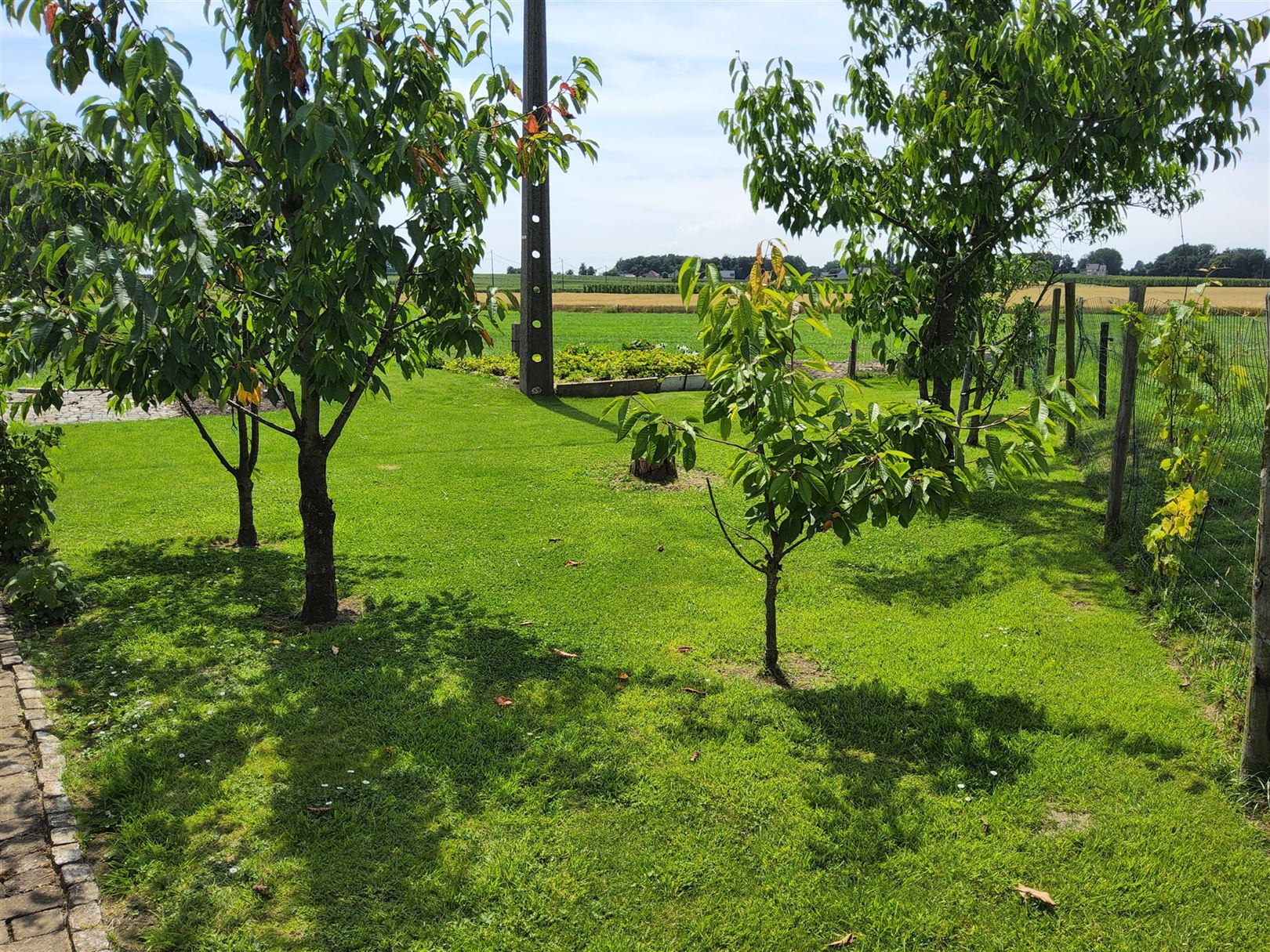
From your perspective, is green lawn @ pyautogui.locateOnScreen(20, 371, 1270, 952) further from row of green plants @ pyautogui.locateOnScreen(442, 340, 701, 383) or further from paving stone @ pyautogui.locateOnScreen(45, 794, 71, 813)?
row of green plants @ pyautogui.locateOnScreen(442, 340, 701, 383)

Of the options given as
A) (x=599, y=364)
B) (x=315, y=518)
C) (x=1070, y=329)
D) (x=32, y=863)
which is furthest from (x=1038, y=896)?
(x=599, y=364)

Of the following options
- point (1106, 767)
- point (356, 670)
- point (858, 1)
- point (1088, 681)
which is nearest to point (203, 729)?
point (356, 670)

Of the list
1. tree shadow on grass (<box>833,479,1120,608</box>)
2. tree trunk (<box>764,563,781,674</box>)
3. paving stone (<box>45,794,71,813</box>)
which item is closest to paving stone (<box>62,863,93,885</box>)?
paving stone (<box>45,794,71,813</box>)

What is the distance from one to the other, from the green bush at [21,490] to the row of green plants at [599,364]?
10407mm

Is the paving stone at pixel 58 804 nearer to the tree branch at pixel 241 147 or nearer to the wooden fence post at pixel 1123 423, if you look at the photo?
the tree branch at pixel 241 147

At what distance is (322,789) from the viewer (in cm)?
418

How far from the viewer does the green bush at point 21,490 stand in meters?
7.01

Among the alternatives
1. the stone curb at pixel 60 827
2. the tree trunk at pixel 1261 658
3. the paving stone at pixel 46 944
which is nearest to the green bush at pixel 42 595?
the stone curb at pixel 60 827

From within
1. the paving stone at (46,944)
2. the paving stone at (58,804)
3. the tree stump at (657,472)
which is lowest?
the paving stone at (46,944)

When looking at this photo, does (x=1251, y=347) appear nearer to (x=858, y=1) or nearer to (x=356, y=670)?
(x=858, y=1)

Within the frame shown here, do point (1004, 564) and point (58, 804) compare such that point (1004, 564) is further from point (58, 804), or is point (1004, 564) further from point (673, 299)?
point (673, 299)

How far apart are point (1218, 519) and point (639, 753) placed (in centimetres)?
586

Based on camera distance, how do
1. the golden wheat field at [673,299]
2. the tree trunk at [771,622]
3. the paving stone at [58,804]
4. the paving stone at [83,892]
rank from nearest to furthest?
1. the paving stone at [83,892]
2. the paving stone at [58,804]
3. the tree trunk at [771,622]
4. the golden wheat field at [673,299]

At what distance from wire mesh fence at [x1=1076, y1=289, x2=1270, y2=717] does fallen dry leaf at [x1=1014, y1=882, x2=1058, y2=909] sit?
1.92 meters
